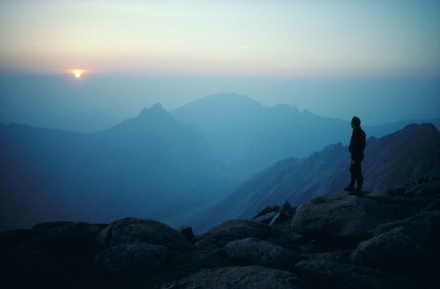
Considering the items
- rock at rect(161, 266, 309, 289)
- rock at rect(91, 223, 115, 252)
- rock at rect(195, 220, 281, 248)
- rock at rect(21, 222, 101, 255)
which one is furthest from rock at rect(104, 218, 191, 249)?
rock at rect(161, 266, 309, 289)

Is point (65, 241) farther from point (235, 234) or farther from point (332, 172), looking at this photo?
point (332, 172)

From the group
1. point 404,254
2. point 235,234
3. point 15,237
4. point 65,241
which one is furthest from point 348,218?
point 15,237

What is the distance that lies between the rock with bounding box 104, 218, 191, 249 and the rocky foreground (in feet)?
0.15

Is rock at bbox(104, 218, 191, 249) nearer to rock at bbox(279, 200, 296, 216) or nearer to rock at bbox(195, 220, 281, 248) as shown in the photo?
rock at bbox(195, 220, 281, 248)

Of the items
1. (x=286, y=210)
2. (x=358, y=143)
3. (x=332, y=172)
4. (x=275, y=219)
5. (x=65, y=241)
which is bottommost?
(x=332, y=172)

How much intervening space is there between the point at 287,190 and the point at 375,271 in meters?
141

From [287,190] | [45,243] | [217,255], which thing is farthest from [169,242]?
[287,190]

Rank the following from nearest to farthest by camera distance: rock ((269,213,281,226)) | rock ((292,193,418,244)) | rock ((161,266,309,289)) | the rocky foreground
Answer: rock ((161,266,309,289))
the rocky foreground
rock ((292,193,418,244))
rock ((269,213,281,226))

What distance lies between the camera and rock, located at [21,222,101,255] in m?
11.3

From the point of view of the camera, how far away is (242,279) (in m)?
7.39

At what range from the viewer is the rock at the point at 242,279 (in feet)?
22.3

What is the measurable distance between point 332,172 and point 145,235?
5384 inches

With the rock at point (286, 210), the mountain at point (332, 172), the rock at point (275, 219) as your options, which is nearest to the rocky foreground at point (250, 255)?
the rock at point (275, 219)

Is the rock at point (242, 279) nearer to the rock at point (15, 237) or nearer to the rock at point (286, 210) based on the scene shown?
the rock at point (15, 237)
